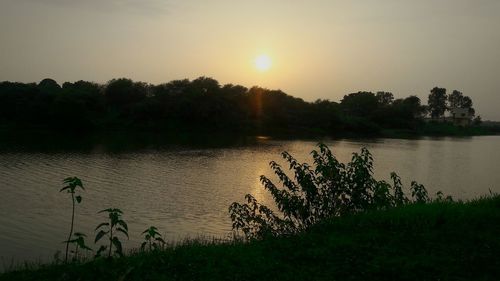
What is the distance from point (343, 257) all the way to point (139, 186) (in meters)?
20.9

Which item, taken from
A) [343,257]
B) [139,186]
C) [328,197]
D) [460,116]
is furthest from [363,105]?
[343,257]

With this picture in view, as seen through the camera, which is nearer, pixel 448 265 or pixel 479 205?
pixel 448 265

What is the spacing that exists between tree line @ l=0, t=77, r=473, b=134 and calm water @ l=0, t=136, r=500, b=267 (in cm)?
2919

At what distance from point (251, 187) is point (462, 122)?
155m

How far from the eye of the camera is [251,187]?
2852 cm

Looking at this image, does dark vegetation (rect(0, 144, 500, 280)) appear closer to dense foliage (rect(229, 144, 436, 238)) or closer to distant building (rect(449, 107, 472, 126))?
dense foliage (rect(229, 144, 436, 238))

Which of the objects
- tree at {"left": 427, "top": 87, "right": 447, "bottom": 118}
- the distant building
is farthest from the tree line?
the distant building

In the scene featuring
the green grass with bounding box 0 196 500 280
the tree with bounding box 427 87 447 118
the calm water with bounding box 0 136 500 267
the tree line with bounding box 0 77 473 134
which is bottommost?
the calm water with bounding box 0 136 500 267

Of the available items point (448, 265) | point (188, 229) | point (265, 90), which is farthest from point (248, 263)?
point (265, 90)

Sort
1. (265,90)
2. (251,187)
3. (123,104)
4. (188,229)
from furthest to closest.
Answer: (265,90) → (123,104) → (251,187) → (188,229)

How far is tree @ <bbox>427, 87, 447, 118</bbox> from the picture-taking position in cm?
16062

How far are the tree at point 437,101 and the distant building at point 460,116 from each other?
208 inches

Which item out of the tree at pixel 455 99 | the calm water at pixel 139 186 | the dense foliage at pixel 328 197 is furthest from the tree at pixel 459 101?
the dense foliage at pixel 328 197

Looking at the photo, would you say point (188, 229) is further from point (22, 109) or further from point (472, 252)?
point (22, 109)
